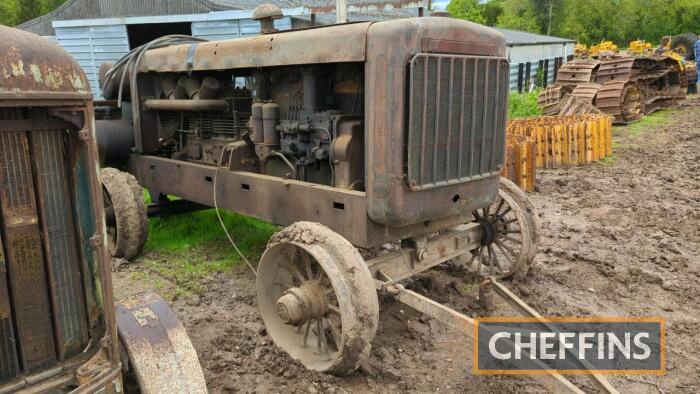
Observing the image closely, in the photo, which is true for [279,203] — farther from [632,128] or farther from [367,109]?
[632,128]

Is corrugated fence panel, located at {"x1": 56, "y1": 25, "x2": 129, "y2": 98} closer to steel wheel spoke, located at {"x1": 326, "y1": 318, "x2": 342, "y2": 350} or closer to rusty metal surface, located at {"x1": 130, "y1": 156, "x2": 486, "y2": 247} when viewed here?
rusty metal surface, located at {"x1": 130, "y1": 156, "x2": 486, "y2": 247}

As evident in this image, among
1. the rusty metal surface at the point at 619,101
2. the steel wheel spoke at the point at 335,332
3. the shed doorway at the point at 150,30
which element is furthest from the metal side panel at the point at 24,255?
the rusty metal surface at the point at 619,101

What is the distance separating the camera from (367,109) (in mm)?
3588

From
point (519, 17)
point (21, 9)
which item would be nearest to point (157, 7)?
point (21, 9)

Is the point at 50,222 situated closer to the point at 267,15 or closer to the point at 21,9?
the point at 267,15

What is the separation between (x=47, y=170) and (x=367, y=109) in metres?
2.03

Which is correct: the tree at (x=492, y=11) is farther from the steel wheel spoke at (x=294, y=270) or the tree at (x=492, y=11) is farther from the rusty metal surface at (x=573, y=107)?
the steel wheel spoke at (x=294, y=270)

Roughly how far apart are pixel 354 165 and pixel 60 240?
7.33 feet

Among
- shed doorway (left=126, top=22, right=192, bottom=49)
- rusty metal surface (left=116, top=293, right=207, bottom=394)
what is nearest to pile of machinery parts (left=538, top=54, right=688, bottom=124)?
shed doorway (left=126, top=22, right=192, bottom=49)

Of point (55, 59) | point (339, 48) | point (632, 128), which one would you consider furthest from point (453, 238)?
point (632, 128)

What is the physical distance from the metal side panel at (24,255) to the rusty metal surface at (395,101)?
6.75 ft

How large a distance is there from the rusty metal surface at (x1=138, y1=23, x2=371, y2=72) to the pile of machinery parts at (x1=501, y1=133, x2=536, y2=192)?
4.92 meters

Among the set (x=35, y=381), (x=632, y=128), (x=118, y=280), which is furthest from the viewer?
(x=632, y=128)

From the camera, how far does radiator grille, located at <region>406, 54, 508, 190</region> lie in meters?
3.53
